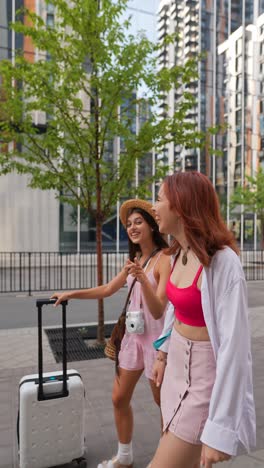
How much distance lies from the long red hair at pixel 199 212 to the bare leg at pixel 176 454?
2.95 ft

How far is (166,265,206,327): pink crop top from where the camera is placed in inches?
69.4

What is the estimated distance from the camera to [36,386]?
8.94 feet

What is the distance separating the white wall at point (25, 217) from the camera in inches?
736

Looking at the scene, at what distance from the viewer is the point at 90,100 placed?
6.23m

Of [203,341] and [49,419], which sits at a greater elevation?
[203,341]

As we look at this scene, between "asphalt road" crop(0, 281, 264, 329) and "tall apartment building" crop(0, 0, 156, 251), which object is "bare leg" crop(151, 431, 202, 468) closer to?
"asphalt road" crop(0, 281, 264, 329)

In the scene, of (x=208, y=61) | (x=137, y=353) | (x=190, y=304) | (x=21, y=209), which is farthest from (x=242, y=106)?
(x=190, y=304)

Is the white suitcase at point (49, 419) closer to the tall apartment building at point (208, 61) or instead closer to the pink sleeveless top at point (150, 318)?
the pink sleeveless top at point (150, 318)

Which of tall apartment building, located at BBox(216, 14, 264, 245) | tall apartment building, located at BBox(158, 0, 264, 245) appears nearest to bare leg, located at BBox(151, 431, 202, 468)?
tall apartment building, located at BBox(158, 0, 264, 245)

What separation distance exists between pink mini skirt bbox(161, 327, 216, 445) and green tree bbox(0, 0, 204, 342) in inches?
175

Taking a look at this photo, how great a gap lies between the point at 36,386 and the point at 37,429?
1.01ft

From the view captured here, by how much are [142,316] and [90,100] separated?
181 inches

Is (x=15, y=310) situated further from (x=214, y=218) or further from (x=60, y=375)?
(x=214, y=218)

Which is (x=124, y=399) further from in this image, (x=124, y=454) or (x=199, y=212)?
(x=199, y=212)
